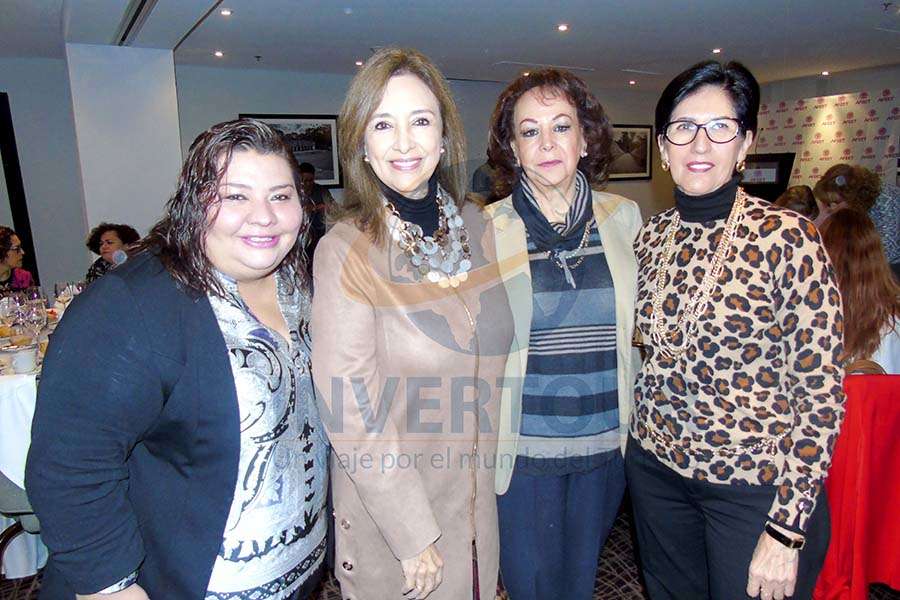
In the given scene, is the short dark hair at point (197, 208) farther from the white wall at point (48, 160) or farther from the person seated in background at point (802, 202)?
the white wall at point (48, 160)

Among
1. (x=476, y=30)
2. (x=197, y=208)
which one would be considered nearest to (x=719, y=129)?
(x=197, y=208)

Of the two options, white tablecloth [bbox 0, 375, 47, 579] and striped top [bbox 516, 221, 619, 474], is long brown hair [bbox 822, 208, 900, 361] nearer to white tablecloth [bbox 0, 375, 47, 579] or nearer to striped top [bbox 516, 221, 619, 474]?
striped top [bbox 516, 221, 619, 474]

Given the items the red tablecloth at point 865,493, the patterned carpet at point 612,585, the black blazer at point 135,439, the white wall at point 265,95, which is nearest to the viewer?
the black blazer at point 135,439

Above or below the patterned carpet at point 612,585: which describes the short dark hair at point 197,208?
above

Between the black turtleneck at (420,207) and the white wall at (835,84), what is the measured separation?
31.9 feet

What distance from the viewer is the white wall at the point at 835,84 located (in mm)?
8367

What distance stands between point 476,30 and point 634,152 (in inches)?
264

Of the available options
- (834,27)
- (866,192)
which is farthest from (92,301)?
(834,27)

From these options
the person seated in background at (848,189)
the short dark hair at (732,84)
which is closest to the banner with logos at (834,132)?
the person seated in background at (848,189)

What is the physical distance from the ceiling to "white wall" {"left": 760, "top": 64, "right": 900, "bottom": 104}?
2.96ft

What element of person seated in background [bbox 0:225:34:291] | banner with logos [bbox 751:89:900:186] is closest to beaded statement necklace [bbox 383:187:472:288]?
person seated in background [bbox 0:225:34:291]

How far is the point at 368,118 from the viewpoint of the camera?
1.35m

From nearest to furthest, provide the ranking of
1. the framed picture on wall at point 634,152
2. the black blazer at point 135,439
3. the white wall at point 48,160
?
the black blazer at point 135,439
the white wall at point 48,160
the framed picture on wall at point 634,152

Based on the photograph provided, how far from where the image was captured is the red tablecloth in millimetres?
1812
